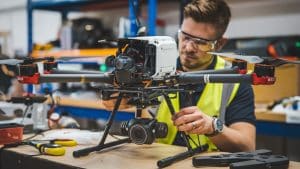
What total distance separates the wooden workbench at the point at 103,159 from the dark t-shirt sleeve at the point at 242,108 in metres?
0.30

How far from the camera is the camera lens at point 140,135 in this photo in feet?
3.19

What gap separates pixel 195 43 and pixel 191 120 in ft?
1.50

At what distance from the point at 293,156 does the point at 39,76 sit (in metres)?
2.19

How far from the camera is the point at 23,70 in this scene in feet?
3.52

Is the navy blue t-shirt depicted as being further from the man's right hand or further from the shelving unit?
the shelving unit

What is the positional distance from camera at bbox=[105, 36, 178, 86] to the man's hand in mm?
112

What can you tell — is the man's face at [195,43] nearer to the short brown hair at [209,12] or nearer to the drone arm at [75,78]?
the short brown hair at [209,12]

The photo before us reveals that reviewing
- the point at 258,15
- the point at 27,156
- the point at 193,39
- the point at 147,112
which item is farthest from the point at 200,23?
the point at 258,15

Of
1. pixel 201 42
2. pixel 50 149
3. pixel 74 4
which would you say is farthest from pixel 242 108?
pixel 74 4

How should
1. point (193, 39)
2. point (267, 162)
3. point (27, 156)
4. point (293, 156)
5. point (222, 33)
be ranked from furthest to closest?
1. point (293, 156)
2. point (222, 33)
3. point (193, 39)
4. point (27, 156)
5. point (267, 162)

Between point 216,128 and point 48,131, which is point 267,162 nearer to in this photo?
point 216,128

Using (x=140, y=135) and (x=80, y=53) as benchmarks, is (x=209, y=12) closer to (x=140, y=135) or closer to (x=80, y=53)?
(x=140, y=135)

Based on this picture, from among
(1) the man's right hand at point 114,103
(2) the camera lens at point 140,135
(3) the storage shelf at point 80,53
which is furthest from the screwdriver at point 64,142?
(3) the storage shelf at point 80,53

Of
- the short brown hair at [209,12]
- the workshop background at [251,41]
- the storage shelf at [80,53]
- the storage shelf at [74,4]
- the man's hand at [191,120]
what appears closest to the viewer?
the man's hand at [191,120]
